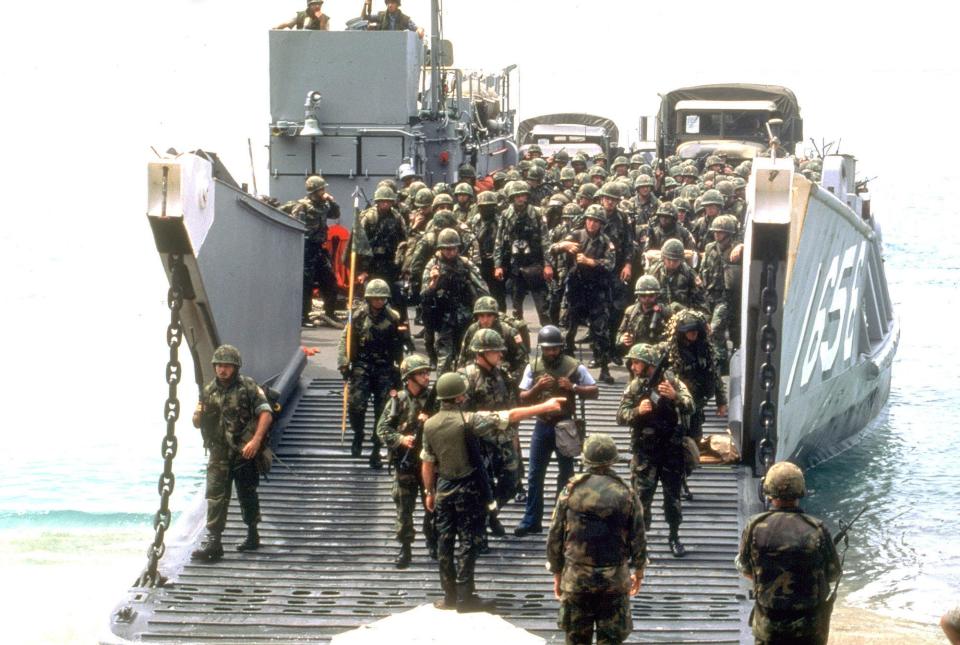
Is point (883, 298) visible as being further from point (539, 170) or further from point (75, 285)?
point (75, 285)

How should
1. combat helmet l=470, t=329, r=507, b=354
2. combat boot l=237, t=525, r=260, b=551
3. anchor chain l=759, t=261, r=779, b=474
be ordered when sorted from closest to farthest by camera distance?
anchor chain l=759, t=261, r=779, b=474 → combat helmet l=470, t=329, r=507, b=354 → combat boot l=237, t=525, r=260, b=551

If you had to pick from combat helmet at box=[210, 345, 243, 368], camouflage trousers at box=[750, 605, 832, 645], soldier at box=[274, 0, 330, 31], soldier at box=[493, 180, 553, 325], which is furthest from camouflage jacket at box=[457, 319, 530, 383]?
soldier at box=[274, 0, 330, 31]

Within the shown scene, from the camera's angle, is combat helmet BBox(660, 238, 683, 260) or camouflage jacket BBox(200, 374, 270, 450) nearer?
camouflage jacket BBox(200, 374, 270, 450)

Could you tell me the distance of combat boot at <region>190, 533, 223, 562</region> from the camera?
1077cm

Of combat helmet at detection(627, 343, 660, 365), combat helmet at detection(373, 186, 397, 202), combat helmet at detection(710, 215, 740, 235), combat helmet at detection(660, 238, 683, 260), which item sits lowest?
combat helmet at detection(627, 343, 660, 365)

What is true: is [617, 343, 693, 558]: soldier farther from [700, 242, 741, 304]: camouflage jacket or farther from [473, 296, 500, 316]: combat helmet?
[700, 242, 741, 304]: camouflage jacket

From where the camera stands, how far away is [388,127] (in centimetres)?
1930

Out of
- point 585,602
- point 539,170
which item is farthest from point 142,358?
point 585,602

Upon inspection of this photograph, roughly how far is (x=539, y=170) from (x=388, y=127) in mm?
2209

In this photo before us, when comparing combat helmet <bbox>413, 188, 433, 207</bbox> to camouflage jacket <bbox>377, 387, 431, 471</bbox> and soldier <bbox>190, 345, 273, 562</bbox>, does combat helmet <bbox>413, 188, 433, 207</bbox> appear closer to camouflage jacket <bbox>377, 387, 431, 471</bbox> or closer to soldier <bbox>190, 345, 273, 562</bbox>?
soldier <bbox>190, 345, 273, 562</bbox>

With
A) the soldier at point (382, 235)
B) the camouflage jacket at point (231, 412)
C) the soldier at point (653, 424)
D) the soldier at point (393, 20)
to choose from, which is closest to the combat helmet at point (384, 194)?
the soldier at point (382, 235)

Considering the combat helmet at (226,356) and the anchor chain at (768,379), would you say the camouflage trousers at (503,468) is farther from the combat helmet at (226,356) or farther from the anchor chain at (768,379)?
the combat helmet at (226,356)

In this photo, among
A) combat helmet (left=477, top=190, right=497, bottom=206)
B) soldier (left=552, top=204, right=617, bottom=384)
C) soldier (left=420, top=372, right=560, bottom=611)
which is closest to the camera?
soldier (left=420, top=372, right=560, bottom=611)

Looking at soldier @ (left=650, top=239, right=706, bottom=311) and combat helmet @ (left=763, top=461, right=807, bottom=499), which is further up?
soldier @ (left=650, top=239, right=706, bottom=311)
